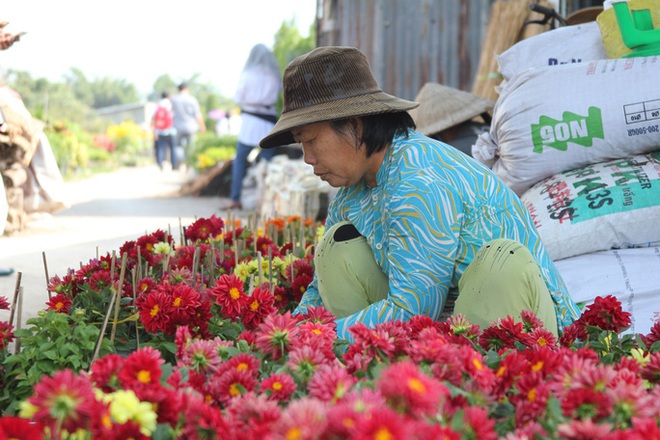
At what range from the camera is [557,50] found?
328cm

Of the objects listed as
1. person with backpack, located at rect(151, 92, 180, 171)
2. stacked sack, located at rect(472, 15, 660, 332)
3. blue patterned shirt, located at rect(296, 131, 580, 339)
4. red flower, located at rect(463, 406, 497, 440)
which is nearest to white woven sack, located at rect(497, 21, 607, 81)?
stacked sack, located at rect(472, 15, 660, 332)

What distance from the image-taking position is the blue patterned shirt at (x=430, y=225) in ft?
6.23

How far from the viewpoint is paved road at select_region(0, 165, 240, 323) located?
3.40 meters

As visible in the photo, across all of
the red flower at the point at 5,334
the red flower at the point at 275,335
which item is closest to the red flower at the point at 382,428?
the red flower at the point at 275,335

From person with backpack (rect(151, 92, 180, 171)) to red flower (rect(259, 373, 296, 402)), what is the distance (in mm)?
12849

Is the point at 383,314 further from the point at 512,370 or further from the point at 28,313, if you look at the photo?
the point at 28,313

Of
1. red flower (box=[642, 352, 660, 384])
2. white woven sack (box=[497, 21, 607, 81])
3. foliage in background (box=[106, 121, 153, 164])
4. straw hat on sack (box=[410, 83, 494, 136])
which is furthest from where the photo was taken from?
foliage in background (box=[106, 121, 153, 164])

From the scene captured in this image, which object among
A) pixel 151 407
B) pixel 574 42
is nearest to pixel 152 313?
pixel 151 407

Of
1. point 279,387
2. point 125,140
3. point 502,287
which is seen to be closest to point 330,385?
point 279,387

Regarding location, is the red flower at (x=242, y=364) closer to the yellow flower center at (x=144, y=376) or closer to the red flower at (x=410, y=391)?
the yellow flower center at (x=144, y=376)

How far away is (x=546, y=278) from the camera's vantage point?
79.6 inches

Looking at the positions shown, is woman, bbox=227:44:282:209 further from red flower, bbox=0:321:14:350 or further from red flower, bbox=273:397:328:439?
red flower, bbox=273:397:328:439

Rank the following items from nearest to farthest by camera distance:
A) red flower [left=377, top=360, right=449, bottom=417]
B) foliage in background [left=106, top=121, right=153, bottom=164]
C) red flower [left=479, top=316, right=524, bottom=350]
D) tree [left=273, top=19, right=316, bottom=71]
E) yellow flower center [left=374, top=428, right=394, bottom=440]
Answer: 1. yellow flower center [left=374, top=428, right=394, bottom=440]
2. red flower [left=377, top=360, right=449, bottom=417]
3. red flower [left=479, top=316, right=524, bottom=350]
4. tree [left=273, top=19, right=316, bottom=71]
5. foliage in background [left=106, top=121, right=153, bottom=164]

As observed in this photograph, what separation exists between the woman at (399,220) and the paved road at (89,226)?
928 millimetres
